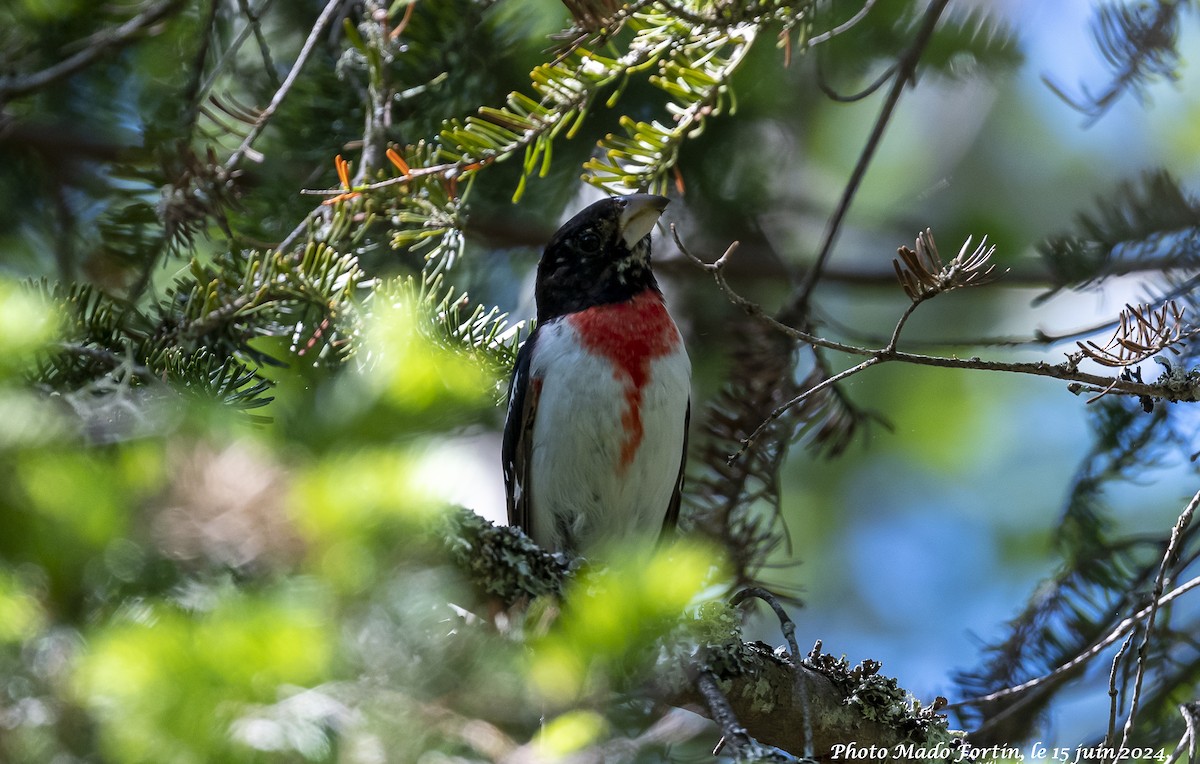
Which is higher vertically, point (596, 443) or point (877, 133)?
point (877, 133)

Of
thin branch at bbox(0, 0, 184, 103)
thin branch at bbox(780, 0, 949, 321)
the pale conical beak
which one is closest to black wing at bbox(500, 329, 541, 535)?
the pale conical beak

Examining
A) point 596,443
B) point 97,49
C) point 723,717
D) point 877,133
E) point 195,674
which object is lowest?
point 195,674

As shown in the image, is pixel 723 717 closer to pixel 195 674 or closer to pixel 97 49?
pixel 195 674

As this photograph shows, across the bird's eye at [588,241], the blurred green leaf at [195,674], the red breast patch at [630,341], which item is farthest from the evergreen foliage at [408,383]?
the bird's eye at [588,241]

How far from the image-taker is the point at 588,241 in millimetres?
4062

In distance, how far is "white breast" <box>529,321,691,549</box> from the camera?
374 centimetres

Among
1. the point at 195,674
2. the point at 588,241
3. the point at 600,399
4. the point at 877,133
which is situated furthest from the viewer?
the point at 588,241

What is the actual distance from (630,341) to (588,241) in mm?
500

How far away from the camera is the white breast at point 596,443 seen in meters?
3.74

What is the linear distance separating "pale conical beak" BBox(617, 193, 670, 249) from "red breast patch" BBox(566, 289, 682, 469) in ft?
0.82

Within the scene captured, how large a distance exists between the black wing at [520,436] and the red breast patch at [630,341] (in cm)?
24

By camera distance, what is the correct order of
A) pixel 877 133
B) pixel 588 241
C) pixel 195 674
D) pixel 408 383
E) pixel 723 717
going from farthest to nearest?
pixel 588 241
pixel 877 133
pixel 723 717
pixel 408 383
pixel 195 674

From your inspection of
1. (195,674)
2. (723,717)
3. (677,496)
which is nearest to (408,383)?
(195,674)

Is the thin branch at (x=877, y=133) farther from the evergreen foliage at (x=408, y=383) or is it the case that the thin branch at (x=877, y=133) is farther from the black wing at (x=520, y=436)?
the black wing at (x=520, y=436)
